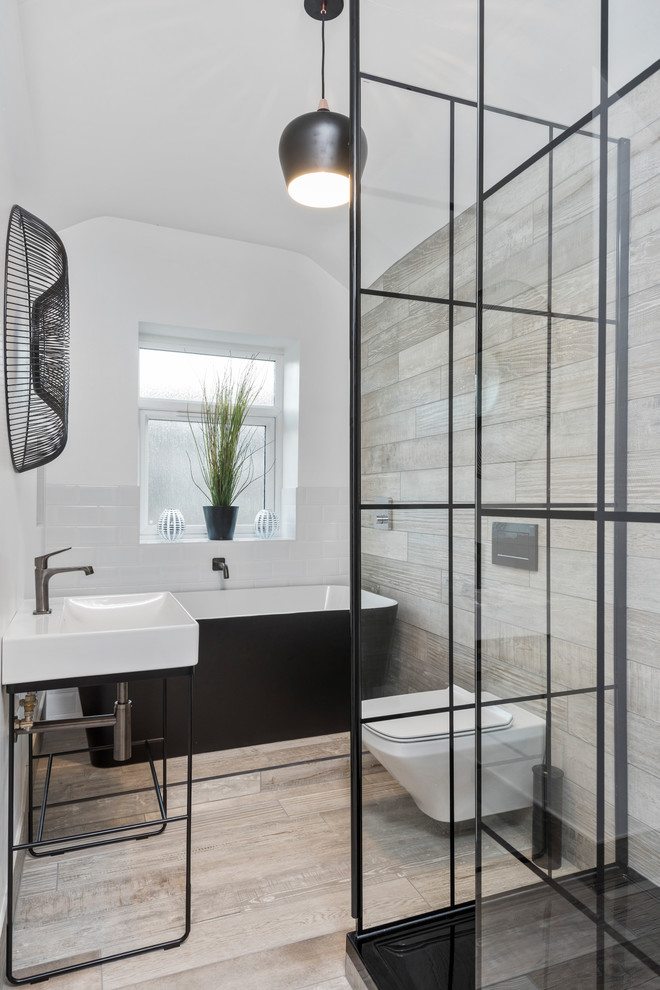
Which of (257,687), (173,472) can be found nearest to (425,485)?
(257,687)

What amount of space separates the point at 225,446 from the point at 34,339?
5.83 feet

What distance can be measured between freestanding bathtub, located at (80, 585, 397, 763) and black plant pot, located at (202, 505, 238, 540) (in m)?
0.76

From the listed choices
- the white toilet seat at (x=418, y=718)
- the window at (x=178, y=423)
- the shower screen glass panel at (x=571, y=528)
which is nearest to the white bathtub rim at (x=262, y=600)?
the window at (x=178, y=423)

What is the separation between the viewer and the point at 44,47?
2055mm

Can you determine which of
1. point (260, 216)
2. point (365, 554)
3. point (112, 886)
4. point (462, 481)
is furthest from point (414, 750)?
point (260, 216)

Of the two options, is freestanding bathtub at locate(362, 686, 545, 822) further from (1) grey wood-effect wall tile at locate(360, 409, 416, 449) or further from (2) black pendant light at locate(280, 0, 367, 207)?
(2) black pendant light at locate(280, 0, 367, 207)

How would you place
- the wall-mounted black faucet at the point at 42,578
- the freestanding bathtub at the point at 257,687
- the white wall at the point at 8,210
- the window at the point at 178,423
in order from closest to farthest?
the white wall at the point at 8,210
the wall-mounted black faucet at the point at 42,578
the freestanding bathtub at the point at 257,687
the window at the point at 178,423

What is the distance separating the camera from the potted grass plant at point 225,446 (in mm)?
3686

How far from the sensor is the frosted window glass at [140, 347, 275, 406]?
383cm

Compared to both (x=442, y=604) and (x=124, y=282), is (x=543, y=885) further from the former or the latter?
(x=124, y=282)

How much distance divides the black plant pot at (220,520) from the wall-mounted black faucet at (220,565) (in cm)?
16

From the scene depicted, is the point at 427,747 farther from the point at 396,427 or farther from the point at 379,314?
the point at 379,314

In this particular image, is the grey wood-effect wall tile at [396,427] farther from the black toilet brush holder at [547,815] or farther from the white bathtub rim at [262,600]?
the white bathtub rim at [262,600]

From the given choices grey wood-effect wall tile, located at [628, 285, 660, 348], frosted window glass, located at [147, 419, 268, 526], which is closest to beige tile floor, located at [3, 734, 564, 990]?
grey wood-effect wall tile, located at [628, 285, 660, 348]
